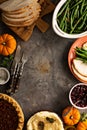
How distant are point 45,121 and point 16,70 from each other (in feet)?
1.52

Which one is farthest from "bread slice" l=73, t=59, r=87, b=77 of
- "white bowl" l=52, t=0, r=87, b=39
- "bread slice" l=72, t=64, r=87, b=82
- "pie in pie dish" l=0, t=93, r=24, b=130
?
"pie in pie dish" l=0, t=93, r=24, b=130

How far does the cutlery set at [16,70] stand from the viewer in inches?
149

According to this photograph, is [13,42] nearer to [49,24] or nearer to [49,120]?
[49,24]

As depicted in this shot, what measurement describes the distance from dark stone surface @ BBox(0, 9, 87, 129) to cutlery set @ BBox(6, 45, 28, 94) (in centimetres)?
6

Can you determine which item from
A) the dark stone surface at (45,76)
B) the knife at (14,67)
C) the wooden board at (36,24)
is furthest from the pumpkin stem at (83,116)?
the wooden board at (36,24)

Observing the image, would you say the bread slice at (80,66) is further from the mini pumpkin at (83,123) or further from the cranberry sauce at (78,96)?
the mini pumpkin at (83,123)

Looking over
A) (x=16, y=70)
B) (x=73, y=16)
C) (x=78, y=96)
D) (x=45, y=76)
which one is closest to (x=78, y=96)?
(x=78, y=96)

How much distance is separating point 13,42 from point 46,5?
1.29 ft

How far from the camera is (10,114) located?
12.2ft

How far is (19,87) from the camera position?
152 inches

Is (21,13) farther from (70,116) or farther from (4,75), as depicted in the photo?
(70,116)

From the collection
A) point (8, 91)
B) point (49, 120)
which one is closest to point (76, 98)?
point (49, 120)

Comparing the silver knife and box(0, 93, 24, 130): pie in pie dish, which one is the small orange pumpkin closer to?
the silver knife

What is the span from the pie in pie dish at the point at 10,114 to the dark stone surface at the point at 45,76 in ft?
0.52
